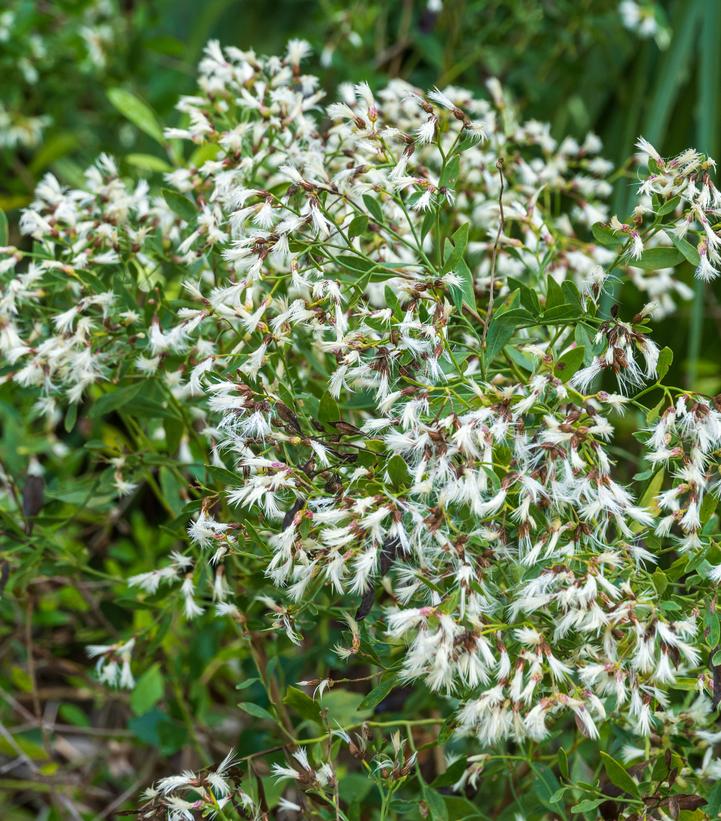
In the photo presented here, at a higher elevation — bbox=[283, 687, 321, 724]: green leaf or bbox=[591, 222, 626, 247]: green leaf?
bbox=[591, 222, 626, 247]: green leaf

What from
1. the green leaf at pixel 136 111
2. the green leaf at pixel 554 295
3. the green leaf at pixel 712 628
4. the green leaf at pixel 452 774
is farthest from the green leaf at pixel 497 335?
the green leaf at pixel 136 111

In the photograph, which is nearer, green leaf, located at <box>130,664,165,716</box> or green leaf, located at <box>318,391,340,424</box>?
green leaf, located at <box>318,391,340,424</box>

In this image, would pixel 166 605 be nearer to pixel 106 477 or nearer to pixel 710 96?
pixel 106 477

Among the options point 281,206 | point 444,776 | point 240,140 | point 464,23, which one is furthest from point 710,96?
point 444,776

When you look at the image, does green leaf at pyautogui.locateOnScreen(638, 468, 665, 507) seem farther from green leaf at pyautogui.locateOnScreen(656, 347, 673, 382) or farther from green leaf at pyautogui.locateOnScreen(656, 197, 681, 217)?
green leaf at pyautogui.locateOnScreen(656, 197, 681, 217)

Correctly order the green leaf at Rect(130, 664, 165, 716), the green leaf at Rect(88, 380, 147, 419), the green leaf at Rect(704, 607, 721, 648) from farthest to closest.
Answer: the green leaf at Rect(130, 664, 165, 716) < the green leaf at Rect(88, 380, 147, 419) < the green leaf at Rect(704, 607, 721, 648)

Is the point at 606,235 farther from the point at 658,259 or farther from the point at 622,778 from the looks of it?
the point at 622,778

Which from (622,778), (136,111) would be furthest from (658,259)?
(136,111)

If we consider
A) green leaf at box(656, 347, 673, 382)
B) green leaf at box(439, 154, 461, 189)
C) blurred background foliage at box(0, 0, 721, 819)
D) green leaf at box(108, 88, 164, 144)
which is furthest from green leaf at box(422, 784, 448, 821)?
green leaf at box(108, 88, 164, 144)
